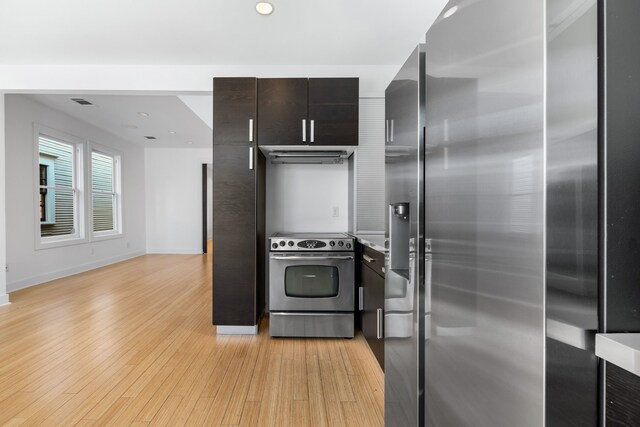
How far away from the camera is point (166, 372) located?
2.19 metres

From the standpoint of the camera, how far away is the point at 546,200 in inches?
18.1

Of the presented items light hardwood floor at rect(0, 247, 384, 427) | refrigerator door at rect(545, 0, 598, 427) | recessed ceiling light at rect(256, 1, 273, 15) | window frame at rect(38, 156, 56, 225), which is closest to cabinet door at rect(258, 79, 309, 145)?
recessed ceiling light at rect(256, 1, 273, 15)

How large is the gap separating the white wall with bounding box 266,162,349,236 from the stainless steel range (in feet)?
2.41

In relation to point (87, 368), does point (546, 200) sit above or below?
above

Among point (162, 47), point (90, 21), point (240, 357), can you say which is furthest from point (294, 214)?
point (90, 21)

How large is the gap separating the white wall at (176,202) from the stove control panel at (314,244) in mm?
5742

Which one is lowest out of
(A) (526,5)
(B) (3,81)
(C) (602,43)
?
(C) (602,43)

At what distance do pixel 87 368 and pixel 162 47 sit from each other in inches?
104

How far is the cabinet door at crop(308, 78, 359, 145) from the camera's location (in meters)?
2.85

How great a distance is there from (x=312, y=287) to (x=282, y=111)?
1.58 m

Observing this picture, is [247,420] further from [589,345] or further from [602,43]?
[602,43]

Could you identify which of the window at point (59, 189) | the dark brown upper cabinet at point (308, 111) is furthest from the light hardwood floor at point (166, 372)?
the window at point (59, 189)

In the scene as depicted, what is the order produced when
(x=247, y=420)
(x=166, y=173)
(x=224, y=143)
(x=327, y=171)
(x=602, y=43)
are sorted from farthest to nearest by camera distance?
(x=166, y=173)
(x=327, y=171)
(x=224, y=143)
(x=247, y=420)
(x=602, y=43)

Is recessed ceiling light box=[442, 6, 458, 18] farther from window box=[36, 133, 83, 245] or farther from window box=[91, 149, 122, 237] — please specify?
window box=[91, 149, 122, 237]
